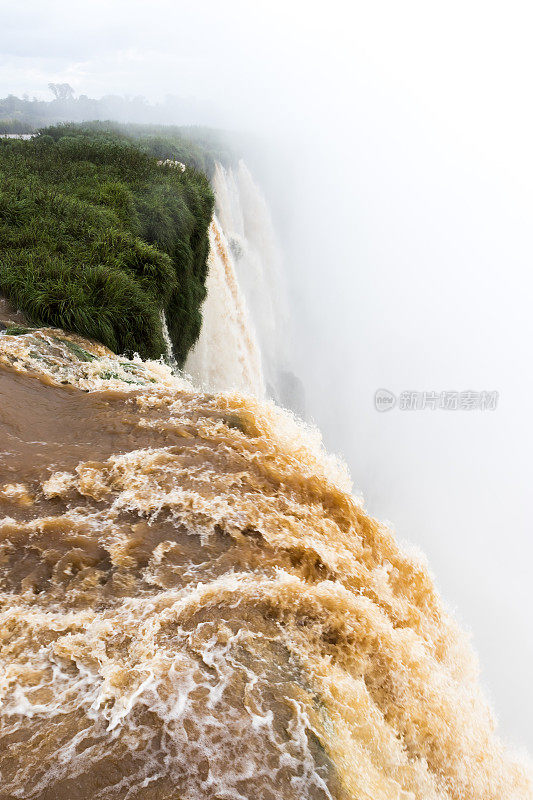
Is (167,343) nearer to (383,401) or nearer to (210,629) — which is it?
(210,629)

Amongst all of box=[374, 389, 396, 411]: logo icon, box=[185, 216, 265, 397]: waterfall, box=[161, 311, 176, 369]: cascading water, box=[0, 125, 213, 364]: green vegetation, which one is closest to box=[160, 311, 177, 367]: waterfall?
box=[161, 311, 176, 369]: cascading water

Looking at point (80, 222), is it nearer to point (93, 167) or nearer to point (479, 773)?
point (93, 167)

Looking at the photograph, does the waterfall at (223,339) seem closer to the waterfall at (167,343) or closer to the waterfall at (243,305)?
the waterfall at (243,305)

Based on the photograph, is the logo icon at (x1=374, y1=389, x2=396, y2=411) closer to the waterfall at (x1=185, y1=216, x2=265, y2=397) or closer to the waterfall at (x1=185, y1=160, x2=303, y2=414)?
the waterfall at (x1=185, y1=160, x2=303, y2=414)

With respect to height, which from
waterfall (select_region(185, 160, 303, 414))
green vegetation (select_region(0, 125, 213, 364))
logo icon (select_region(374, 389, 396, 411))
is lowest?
logo icon (select_region(374, 389, 396, 411))

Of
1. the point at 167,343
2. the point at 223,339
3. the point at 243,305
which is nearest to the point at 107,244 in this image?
the point at 167,343
